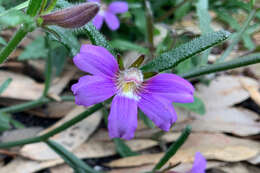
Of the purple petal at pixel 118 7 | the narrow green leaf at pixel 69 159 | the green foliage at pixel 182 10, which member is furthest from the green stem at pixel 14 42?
the green foliage at pixel 182 10

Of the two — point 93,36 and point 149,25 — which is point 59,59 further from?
point 93,36

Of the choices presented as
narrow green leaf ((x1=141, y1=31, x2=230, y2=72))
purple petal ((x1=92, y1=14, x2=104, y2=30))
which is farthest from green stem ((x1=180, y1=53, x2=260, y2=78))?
purple petal ((x1=92, y1=14, x2=104, y2=30))

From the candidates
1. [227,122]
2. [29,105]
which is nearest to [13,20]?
[29,105]

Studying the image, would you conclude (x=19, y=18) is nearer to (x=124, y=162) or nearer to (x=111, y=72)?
(x=111, y=72)

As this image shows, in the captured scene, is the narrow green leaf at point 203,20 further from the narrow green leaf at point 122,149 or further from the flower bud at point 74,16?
the flower bud at point 74,16

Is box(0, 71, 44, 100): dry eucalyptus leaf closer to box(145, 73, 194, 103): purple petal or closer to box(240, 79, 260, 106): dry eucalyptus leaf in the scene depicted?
box(145, 73, 194, 103): purple petal

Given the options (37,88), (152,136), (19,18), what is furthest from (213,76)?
(19,18)
